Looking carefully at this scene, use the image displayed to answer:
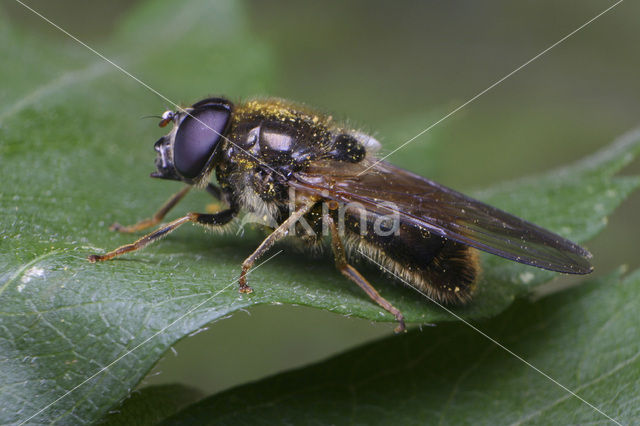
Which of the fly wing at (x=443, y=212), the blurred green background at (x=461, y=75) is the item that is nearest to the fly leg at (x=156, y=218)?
the fly wing at (x=443, y=212)

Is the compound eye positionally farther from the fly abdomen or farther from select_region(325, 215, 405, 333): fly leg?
the fly abdomen

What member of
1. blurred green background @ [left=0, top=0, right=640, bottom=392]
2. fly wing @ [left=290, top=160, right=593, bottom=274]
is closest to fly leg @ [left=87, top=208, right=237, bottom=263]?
fly wing @ [left=290, top=160, right=593, bottom=274]

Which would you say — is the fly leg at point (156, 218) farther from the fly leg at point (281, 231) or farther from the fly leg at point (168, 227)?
the fly leg at point (281, 231)

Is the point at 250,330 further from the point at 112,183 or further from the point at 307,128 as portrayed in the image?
the point at 307,128

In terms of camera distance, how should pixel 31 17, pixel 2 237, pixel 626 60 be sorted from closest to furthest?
1. pixel 2 237
2. pixel 31 17
3. pixel 626 60

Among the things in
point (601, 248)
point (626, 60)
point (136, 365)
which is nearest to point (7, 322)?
point (136, 365)

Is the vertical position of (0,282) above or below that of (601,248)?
below

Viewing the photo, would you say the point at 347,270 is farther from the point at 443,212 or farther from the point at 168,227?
the point at 168,227
